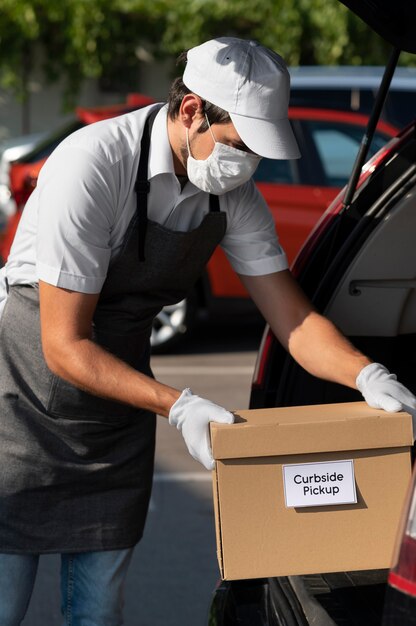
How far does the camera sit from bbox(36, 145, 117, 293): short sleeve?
2.37 meters

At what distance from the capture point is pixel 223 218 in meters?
2.65

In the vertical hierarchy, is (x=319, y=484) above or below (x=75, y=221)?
below

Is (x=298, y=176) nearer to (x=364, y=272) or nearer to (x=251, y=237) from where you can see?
(x=364, y=272)

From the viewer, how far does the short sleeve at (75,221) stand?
2.37 m

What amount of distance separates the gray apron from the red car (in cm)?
455

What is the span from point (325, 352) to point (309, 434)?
55 centimetres

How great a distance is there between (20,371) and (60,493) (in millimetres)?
305

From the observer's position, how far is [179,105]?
2510 mm

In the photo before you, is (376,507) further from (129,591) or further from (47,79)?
(47,79)

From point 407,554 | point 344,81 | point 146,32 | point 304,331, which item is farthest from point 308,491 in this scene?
point 146,32

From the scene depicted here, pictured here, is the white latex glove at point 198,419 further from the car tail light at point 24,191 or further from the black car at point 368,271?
the car tail light at point 24,191

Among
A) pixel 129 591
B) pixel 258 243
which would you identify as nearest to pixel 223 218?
pixel 258 243

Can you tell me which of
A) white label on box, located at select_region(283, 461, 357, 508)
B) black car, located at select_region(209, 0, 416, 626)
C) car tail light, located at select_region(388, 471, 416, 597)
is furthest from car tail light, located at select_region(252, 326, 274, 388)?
car tail light, located at select_region(388, 471, 416, 597)

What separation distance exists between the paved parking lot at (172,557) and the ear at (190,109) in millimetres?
1835
